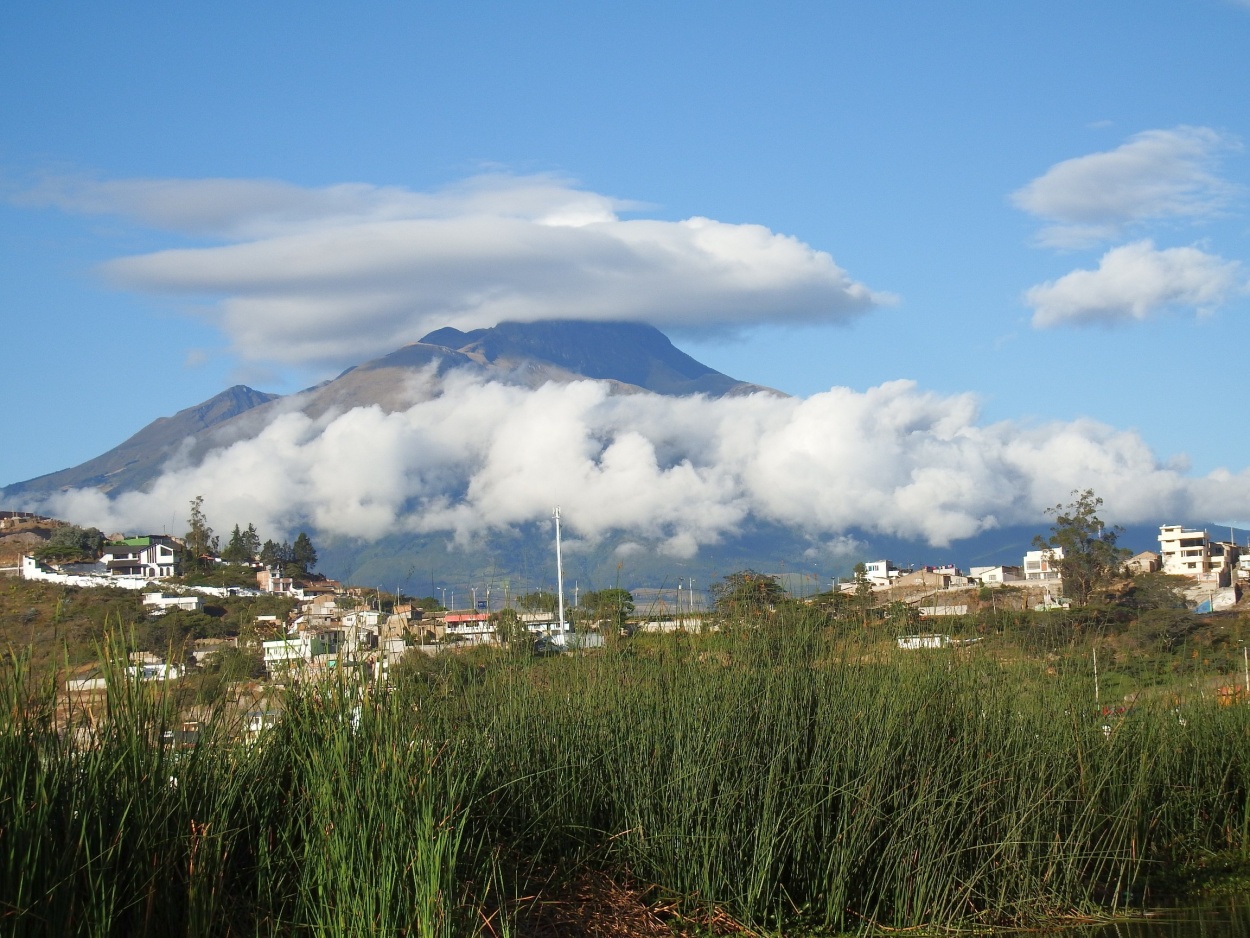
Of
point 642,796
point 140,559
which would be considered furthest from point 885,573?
point 140,559

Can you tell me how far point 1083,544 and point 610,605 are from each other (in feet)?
116

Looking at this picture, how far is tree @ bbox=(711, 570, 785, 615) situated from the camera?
311 inches

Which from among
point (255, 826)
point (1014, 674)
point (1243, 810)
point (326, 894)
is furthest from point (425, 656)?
point (1243, 810)

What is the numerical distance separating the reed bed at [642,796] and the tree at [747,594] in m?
0.36

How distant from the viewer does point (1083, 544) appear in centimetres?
3959

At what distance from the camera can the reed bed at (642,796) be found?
4.26 m

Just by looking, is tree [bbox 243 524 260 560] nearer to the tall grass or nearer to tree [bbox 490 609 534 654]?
tree [bbox 490 609 534 654]

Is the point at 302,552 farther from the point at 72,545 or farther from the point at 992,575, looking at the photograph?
the point at 992,575

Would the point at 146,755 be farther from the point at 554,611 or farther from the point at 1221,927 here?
the point at 1221,927

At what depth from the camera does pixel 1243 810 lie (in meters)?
8.87

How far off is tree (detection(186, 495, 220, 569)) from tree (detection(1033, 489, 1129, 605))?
131 feet

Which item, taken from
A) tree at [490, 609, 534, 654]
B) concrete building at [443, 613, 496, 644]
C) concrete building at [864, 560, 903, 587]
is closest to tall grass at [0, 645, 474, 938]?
tree at [490, 609, 534, 654]

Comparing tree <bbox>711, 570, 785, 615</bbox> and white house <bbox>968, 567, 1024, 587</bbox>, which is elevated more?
tree <bbox>711, 570, 785, 615</bbox>

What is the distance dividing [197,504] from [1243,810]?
200 feet
